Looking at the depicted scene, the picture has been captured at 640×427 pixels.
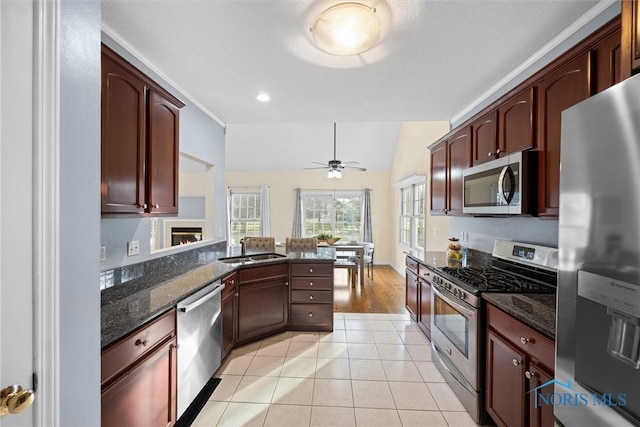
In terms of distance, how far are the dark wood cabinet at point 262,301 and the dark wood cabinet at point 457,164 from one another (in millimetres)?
1933

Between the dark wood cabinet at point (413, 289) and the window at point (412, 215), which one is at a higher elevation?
the window at point (412, 215)

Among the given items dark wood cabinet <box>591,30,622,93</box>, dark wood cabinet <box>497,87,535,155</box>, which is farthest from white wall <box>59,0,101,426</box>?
dark wood cabinet <box>497,87,535,155</box>

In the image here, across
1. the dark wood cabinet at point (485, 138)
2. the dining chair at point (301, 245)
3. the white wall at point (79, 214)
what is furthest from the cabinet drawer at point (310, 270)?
the white wall at point (79, 214)

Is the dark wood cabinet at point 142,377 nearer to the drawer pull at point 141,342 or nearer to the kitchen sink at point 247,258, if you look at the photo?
the drawer pull at point 141,342

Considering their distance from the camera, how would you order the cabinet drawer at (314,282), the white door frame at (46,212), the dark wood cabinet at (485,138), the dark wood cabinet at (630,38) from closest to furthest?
the white door frame at (46,212)
the dark wood cabinet at (630,38)
the dark wood cabinet at (485,138)
the cabinet drawer at (314,282)

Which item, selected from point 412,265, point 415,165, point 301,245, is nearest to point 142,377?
point 412,265

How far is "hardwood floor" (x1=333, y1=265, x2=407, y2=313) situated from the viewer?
4141 mm

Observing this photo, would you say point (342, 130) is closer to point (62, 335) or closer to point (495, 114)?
point (495, 114)

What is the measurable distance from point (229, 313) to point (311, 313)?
102 centimetres

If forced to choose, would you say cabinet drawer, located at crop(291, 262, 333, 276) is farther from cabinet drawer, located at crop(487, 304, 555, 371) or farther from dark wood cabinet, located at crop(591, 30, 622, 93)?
dark wood cabinet, located at crop(591, 30, 622, 93)

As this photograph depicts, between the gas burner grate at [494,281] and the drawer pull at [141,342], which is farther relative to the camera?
the gas burner grate at [494,281]

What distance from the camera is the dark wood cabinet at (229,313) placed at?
8.19 ft

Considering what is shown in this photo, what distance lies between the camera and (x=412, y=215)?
5945 mm

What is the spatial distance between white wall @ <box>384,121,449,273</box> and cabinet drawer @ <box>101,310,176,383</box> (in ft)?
12.5
